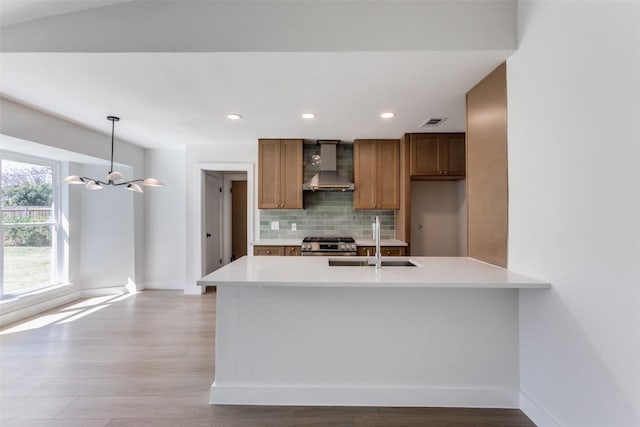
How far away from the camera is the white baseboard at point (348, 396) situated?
202 centimetres

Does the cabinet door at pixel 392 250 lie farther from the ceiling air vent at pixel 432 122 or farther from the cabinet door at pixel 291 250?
the ceiling air vent at pixel 432 122

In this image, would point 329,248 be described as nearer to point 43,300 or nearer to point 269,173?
point 269,173

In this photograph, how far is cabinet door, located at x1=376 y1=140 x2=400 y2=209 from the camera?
14.0 ft

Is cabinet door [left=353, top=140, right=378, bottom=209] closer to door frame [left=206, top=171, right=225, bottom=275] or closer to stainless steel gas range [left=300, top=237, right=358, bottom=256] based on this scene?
stainless steel gas range [left=300, top=237, right=358, bottom=256]

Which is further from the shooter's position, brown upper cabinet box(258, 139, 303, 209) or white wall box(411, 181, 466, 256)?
white wall box(411, 181, 466, 256)

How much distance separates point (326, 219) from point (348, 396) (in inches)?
112

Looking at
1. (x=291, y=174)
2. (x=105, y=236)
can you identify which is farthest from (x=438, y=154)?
(x=105, y=236)

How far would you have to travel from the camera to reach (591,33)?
1386mm

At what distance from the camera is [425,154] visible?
3.93m

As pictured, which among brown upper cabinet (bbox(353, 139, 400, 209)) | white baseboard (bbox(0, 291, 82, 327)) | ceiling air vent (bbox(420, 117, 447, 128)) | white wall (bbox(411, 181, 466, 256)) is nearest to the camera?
ceiling air vent (bbox(420, 117, 447, 128))

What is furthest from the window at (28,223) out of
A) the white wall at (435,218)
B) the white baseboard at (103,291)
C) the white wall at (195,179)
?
the white wall at (435,218)

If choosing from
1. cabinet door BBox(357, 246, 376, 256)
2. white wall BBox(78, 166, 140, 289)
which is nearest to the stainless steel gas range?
cabinet door BBox(357, 246, 376, 256)

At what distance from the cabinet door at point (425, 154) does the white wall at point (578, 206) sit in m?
1.91

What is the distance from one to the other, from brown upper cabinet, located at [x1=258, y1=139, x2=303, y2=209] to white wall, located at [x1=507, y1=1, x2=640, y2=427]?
2789 millimetres
